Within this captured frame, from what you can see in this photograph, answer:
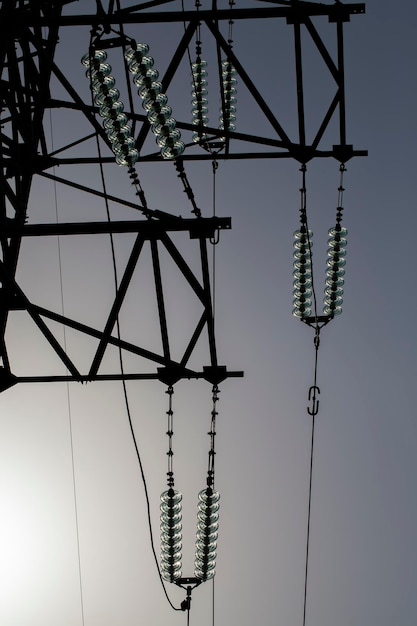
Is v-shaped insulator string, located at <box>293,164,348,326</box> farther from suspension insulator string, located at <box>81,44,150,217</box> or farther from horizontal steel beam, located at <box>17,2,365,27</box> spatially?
suspension insulator string, located at <box>81,44,150,217</box>

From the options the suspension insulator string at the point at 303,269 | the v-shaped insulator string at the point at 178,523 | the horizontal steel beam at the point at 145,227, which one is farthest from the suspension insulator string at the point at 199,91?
the v-shaped insulator string at the point at 178,523

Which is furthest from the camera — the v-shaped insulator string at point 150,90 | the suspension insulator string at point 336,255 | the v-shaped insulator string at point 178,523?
the suspension insulator string at point 336,255

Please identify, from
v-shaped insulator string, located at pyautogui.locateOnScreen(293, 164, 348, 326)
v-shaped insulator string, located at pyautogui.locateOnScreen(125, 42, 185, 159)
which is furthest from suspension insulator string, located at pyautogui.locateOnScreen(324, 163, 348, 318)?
v-shaped insulator string, located at pyautogui.locateOnScreen(125, 42, 185, 159)

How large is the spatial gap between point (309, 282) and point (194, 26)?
279cm

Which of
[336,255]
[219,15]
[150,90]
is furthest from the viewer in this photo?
[336,255]

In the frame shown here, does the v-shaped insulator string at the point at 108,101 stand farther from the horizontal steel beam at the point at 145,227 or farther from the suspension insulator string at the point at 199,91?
the suspension insulator string at the point at 199,91

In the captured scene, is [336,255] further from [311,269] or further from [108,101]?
[108,101]

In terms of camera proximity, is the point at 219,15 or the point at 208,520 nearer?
the point at 219,15

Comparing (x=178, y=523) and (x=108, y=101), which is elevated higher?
(x=108, y=101)

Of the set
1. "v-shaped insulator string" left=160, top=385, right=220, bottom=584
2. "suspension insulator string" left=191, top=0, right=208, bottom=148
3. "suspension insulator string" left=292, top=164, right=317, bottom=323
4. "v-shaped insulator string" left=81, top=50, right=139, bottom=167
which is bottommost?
"v-shaped insulator string" left=160, top=385, right=220, bottom=584

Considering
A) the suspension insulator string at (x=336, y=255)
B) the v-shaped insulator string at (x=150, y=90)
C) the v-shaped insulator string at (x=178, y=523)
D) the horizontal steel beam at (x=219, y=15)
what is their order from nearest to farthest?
the v-shaped insulator string at (x=150, y=90), the horizontal steel beam at (x=219, y=15), the v-shaped insulator string at (x=178, y=523), the suspension insulator string at (x=336, y=255)

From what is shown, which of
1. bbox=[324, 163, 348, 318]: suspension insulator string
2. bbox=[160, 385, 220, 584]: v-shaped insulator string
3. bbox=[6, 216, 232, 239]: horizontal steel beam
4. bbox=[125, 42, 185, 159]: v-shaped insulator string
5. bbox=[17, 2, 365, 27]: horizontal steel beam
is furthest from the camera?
bbox=[324, 163, 348, 318]: suspension insulator string

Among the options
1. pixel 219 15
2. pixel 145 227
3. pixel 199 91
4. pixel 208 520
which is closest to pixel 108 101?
pixel 145 227

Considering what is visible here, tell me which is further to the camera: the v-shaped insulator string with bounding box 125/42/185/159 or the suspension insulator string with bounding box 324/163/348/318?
the suspension insulator string with bounding box 324/163/348/318
